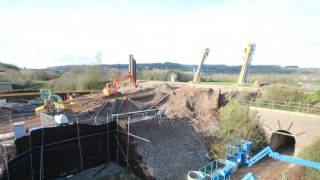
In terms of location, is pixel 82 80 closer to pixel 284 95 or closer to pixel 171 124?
pixel 171 124

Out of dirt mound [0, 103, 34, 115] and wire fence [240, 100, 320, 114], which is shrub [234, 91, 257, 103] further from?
dirt mound [0, 103, 34, 115]

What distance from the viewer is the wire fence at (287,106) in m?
17.6

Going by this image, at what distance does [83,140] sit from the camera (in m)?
13.8

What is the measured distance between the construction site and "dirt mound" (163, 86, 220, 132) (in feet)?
0.27

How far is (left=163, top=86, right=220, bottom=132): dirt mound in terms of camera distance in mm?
18797

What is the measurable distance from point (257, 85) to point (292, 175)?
37.0 feet

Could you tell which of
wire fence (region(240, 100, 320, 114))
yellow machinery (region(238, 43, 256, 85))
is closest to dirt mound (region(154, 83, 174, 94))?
wire fence (region(240, 100, 320, 114))

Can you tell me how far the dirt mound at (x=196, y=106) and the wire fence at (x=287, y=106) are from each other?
Answer: 8.77 ft

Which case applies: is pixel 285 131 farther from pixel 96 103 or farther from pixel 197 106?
pixel 96 103

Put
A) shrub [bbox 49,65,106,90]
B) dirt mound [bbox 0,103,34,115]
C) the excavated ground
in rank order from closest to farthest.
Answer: the excavated ground → dirt mound [bbox 0,103,34,115] → shrub [bbox 49,65,106,90]

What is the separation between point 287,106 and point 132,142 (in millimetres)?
12402

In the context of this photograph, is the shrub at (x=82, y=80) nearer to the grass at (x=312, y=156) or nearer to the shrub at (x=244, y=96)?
the shrub at (x=244, y=96)

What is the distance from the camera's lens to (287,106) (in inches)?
743

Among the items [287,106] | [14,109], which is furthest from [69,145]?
[287,106]
